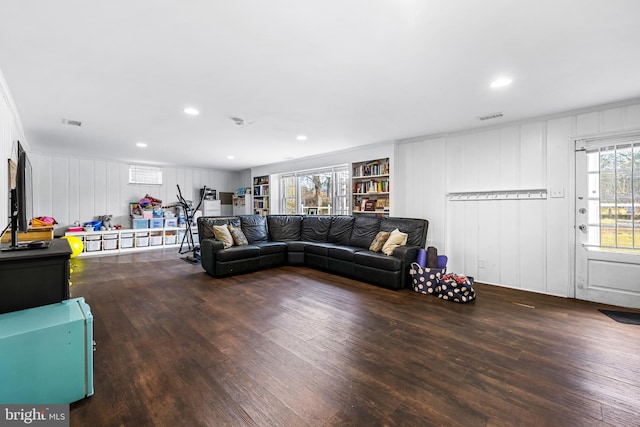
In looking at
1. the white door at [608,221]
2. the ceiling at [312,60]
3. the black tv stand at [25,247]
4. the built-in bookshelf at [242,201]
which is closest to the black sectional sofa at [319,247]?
the ceiling at [312,60]

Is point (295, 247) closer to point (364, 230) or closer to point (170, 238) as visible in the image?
point (364, 230)

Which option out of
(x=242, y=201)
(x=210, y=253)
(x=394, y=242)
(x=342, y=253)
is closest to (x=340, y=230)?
(x=342, y=253)

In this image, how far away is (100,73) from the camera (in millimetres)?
2479

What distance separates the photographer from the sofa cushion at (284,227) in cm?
580

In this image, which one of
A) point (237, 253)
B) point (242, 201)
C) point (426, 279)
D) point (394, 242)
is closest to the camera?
point (426, 279)

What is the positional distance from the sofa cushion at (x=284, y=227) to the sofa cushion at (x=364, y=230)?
1.32 metres

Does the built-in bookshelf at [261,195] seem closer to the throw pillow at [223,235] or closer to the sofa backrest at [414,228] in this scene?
the throw pillow at [223,235]

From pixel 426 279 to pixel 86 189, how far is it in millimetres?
7939

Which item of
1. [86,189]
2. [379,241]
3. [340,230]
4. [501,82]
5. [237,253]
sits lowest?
[237,253]

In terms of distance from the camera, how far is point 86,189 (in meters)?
6.73

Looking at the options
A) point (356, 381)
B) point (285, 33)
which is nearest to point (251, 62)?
point (285, 33)

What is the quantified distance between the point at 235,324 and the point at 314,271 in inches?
91.2

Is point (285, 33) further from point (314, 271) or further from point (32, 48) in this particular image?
point (314, 271)

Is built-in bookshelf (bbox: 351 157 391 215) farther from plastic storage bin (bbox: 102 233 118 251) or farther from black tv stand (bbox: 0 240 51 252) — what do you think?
plastic storage bin (bbox: 102 233 118 251)
